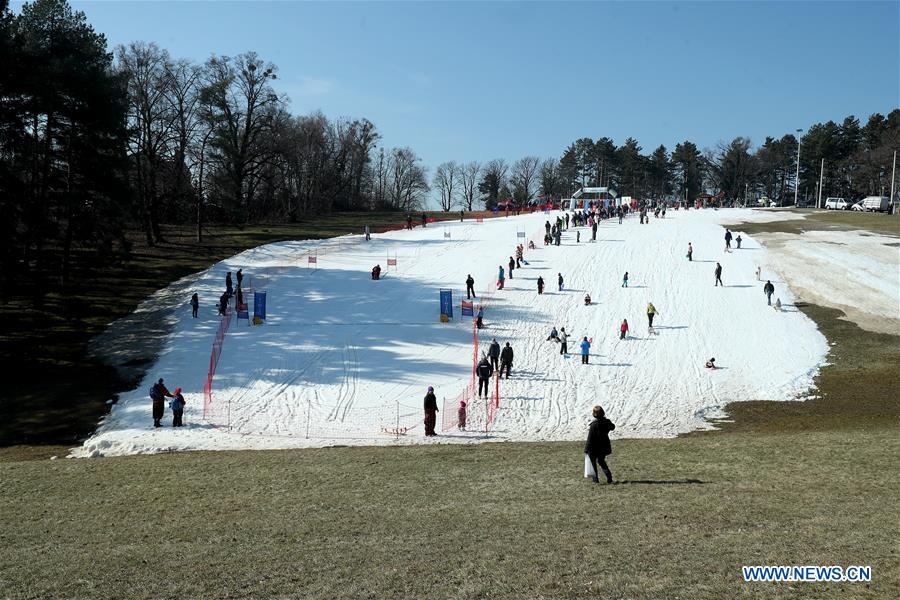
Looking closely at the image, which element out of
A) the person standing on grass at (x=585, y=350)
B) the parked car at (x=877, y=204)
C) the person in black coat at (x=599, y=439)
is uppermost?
the parked car at (x=877, y=204)

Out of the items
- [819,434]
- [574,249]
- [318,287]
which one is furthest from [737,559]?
[574,249]

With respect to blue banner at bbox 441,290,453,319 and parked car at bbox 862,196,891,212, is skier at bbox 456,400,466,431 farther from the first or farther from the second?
parked car at bbox 862,196,891,212

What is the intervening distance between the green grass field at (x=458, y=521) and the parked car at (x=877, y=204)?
8043 cm

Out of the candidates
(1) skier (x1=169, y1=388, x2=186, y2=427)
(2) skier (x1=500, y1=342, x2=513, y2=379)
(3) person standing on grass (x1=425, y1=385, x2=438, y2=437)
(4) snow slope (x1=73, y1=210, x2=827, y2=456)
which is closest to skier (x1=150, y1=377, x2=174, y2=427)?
(1) skier (x1=169, y1=388, x2=186, y2=427)

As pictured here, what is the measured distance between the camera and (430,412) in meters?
22.0

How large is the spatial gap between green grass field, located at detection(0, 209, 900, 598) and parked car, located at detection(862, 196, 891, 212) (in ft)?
264

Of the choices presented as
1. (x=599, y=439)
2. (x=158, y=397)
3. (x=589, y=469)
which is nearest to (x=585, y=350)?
(x=158, y=397)

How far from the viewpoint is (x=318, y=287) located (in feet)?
146

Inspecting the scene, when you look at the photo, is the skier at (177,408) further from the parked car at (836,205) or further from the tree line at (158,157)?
the parked car at (836,205)

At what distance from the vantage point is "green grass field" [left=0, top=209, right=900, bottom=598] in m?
9.18

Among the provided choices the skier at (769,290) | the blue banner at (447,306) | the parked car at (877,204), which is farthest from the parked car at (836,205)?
the blue banner at (447,306)

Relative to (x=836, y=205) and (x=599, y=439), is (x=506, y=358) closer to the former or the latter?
(x=599, y=439)

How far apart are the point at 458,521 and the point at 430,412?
1012 cm

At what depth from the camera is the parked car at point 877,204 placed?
86562 millimetres
